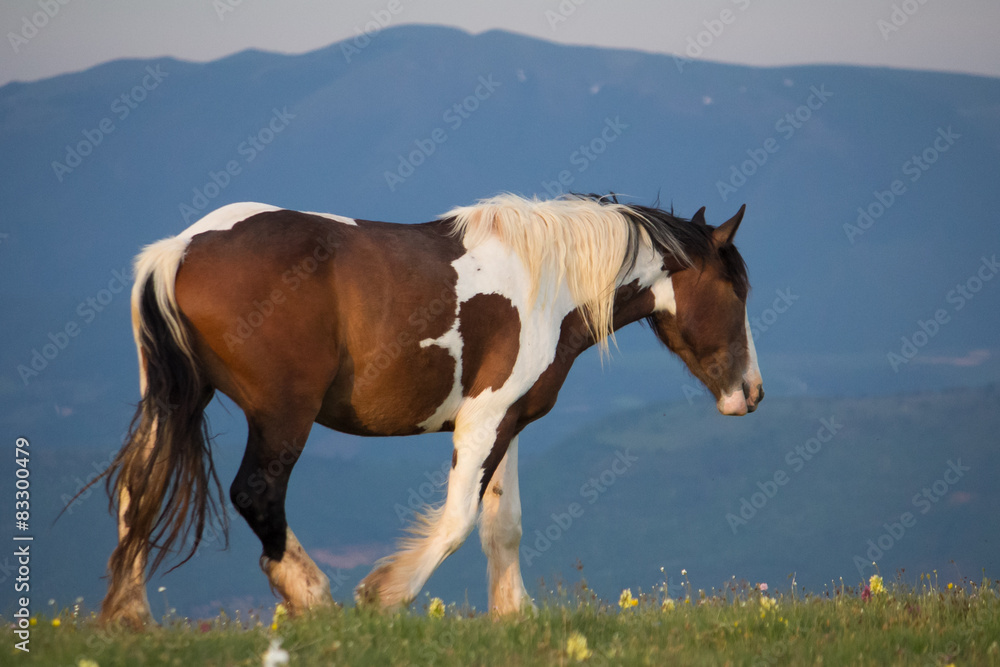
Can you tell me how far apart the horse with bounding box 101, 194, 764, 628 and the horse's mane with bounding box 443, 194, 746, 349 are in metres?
0.01

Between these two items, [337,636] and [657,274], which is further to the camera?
[657,274]

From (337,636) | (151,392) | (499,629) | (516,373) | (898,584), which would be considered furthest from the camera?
(898,584)

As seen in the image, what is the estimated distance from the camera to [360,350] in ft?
13.1

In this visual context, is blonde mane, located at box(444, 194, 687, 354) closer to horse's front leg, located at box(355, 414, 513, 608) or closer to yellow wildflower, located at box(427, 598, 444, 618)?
horse's front leg, located at box(355, 414, 513, 608)

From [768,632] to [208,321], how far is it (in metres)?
2.73

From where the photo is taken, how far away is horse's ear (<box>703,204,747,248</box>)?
5047 millimetres

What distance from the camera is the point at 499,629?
3482 mm

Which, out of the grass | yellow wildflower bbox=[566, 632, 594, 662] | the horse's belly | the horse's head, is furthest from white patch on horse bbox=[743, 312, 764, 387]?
yellow wildflower bbox=[566, 632, 594, 662]

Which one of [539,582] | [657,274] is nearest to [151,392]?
[539,582]

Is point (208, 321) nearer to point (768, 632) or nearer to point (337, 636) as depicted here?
point (337, 636)

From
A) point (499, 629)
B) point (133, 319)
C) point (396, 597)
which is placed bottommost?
point (396, 597)

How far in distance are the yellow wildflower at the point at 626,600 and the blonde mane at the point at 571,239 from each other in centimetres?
130

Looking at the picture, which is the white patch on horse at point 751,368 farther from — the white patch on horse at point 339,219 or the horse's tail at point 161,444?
the horse's tail at point 161,444

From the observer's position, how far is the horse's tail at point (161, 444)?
3.69 m
